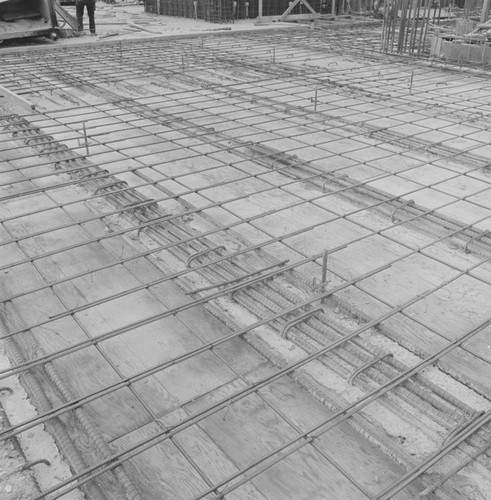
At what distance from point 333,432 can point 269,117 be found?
4.20 metres

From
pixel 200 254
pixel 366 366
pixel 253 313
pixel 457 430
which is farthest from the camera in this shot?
pixel 200 254

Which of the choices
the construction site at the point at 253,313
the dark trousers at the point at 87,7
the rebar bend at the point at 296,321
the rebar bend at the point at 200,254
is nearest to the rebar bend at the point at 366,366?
the construction site at the point at 253,313

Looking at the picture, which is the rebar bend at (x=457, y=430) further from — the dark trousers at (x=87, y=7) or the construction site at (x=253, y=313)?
the dark trousers at (x=87, y=7)

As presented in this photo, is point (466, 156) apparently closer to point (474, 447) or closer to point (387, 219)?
point (387, 219)

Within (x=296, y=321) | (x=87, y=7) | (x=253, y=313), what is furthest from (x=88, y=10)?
(x=296, y=321)

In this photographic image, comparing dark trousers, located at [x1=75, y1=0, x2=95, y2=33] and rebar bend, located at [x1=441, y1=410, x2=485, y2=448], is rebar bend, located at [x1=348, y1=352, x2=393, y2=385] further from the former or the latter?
dark trousers, located at [x1=75, y1=0, x2=95, y2=33]

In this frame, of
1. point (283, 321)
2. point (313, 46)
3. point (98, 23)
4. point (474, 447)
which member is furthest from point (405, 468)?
point (98, 23)

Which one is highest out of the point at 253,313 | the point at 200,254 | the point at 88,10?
the point at 88,10

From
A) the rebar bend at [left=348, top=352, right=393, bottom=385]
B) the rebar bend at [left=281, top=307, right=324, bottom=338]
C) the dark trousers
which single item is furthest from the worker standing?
the rebar bend at [left=348, top=352, right=393, bottom=385]

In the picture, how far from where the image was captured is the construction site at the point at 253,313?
6.42ft

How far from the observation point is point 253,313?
275 cm

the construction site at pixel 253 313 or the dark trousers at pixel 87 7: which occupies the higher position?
the dark trousers at pixel 87 7

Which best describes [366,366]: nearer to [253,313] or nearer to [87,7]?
[253,313]

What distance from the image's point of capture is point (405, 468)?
6.37ft
